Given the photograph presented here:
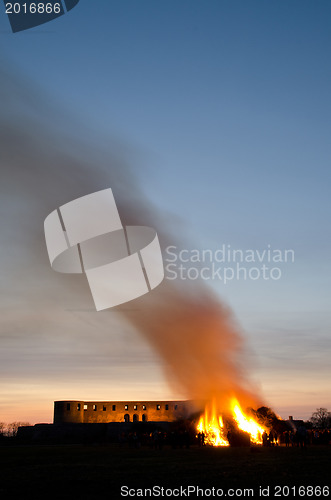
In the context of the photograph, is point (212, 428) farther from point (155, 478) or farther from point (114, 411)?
point (114, 411)

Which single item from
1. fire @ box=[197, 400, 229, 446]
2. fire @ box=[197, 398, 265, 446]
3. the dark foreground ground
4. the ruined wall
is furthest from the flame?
the ruined wall

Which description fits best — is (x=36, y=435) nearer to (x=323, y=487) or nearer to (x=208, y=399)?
(x=208, y=399)

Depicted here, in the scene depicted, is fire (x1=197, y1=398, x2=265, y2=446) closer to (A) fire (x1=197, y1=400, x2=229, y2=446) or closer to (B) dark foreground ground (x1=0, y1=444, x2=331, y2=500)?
(A) fire (x1=197, y1=400, x2=229, y2=446)

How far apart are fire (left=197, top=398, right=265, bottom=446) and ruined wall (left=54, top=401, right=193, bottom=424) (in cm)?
4221

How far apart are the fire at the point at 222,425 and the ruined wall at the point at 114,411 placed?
42207 mm

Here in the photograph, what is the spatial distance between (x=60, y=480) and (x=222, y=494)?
632 centimetres

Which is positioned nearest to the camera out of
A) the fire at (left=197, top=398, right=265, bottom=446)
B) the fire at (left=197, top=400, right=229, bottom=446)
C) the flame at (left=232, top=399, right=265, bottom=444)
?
the flame at (left=232, top=399, right=265, bottom=444)

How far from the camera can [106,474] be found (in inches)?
794

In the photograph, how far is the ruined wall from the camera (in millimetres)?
108875

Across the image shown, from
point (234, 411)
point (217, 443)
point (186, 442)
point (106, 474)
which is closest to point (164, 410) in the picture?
point (234, 411)

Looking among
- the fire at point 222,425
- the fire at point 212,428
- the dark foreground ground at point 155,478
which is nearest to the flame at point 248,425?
the fire at point 222,425

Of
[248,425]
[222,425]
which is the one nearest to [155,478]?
[248,425]

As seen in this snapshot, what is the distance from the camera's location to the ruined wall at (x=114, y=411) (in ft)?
357

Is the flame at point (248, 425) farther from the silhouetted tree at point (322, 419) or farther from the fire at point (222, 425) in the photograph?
the silhouetted tree at point (322, 419)
